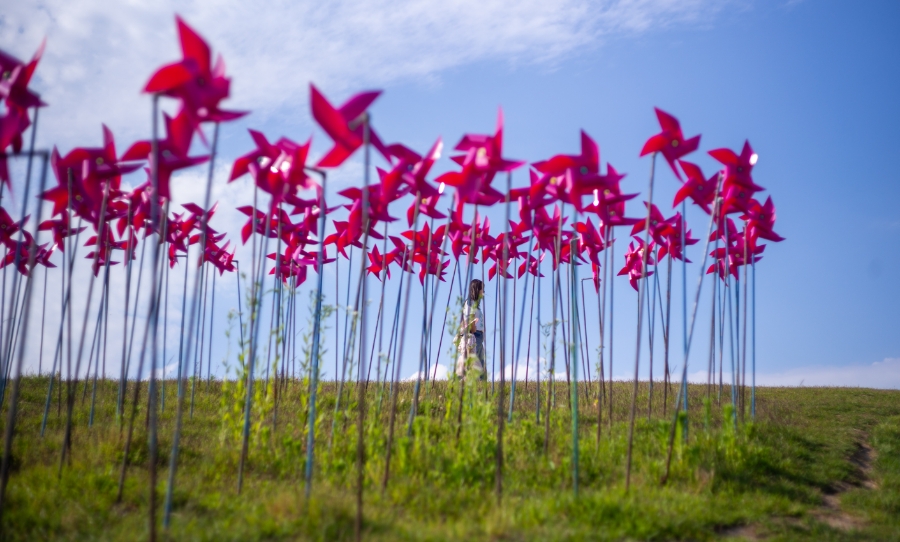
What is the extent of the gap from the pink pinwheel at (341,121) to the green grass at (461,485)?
263 centimetres

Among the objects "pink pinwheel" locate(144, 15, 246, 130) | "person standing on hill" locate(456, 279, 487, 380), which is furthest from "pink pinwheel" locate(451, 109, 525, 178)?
"person standing on hill" locate(456, 279, 487, 380)

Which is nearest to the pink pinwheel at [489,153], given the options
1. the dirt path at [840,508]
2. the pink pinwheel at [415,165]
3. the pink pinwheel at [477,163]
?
the pink pinwheel at [477,163]

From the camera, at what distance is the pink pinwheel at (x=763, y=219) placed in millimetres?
8734

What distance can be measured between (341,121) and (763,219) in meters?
6.80

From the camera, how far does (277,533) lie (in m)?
4.76

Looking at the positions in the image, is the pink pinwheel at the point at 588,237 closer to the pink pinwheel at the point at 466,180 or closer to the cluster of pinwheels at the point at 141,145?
the pink pinwheel at the point at 466,180

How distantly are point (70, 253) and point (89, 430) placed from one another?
2.55 meters

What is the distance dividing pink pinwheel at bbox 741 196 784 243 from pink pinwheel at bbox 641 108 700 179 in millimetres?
2536

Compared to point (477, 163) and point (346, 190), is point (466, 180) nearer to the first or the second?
point (477, 163)

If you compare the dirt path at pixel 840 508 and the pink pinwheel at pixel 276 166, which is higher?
the pink pinwheel at pixel 276 166

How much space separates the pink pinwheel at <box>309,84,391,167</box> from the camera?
4531 mm

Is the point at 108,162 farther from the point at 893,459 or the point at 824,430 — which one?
the point at 824,430

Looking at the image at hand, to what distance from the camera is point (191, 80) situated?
4.45 metres

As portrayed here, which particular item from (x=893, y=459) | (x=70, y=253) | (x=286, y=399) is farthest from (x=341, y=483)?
(x=893, y=459)
